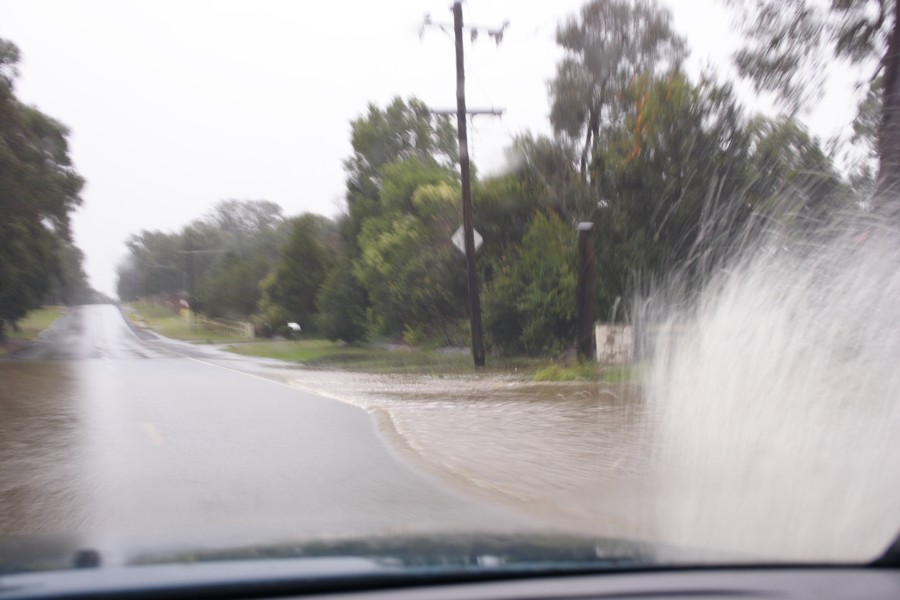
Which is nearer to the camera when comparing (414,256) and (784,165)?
(784,165)

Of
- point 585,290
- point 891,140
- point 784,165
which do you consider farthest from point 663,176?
point 891,140

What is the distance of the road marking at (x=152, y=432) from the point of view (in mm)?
10867

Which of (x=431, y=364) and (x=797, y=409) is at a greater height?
(x=797, y=409)

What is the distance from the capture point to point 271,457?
9.60 meters

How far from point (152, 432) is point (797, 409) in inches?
316

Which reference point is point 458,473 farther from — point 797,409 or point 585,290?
point 585,290

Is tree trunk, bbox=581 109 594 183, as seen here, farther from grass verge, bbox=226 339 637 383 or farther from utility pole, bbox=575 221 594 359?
utility pole, bbox=575 221 594 359

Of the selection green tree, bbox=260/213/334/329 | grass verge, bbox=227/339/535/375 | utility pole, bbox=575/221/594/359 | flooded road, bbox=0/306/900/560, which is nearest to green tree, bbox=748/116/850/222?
flooded road, bbox=0/306/900/560

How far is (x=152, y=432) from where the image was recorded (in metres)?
11.7

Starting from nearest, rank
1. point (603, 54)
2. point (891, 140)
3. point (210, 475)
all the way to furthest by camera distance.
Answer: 1. point (210, 475)
2. point (891, 140)
3. point (603, 54)

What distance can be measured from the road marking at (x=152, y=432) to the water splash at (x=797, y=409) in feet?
19.4

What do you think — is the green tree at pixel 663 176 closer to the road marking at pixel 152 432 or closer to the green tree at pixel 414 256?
the green tree at pixel 414 256

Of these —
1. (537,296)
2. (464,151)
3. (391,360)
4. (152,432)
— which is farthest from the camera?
(391,360)

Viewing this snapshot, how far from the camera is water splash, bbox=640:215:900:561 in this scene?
17.9 ft
